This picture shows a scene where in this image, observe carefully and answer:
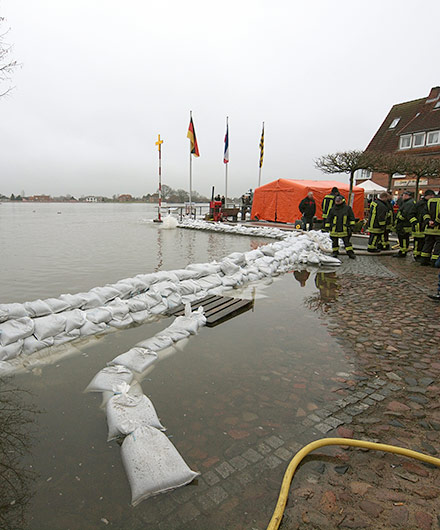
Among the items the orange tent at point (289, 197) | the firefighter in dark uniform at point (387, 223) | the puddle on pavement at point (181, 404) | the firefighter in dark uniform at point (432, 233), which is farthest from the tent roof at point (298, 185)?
the puddle on pavement at point (181, 404)

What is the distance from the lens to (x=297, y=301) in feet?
16.2

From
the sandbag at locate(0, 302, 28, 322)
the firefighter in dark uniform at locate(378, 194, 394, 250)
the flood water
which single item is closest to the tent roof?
the firefighter in dark uniform at locate(378, 194, 394, 250)

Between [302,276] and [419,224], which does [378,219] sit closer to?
[419,224]

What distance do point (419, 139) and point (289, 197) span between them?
706 inches

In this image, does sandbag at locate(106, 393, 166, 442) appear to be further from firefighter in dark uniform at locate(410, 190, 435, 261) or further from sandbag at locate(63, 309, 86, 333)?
firefighter in dark uniform at locate(410, 190, 435, 261)

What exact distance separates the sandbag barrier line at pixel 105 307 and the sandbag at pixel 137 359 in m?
0.76

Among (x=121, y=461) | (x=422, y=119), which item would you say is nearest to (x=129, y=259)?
(x=121, y=461)

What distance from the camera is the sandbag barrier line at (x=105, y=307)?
10.2 feet

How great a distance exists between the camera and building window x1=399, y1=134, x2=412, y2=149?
29297 mm

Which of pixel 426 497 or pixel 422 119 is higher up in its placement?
pixel 422 119

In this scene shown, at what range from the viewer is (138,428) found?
1.99 m

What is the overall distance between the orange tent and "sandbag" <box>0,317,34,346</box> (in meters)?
15.4

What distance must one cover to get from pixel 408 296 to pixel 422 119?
29988 millimetres

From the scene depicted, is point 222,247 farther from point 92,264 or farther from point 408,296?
point 408,296
